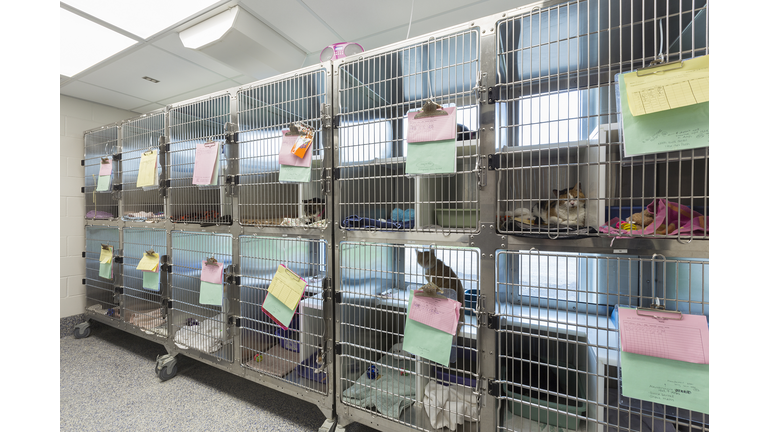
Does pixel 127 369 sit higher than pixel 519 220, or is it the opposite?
pixel 519 220

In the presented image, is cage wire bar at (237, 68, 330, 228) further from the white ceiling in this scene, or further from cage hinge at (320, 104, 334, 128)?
the white ceiling

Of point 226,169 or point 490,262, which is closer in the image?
point 490,262

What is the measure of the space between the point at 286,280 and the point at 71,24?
191 cm

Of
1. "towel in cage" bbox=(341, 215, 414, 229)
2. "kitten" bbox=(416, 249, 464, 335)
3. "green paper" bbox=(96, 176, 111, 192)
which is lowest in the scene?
"kitten" bbox=(416, 249, 464, 335)

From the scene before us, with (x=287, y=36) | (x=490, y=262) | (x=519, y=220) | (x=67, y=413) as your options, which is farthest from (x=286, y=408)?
(x=287, y=36)

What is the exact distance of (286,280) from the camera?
138 cm

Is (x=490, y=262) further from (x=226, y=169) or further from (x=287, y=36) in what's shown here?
(x=287, y=36)

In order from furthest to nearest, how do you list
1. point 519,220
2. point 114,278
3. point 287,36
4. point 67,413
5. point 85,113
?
point 85,113 → point 114,278 → point 287,36 → point 67,413 → point 519,220

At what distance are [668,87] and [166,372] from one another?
2670 millimetres

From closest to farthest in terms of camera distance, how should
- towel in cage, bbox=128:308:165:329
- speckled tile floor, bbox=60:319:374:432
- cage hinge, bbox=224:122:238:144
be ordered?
speckled tile floor, bbox=60:319:374:432 < cage hinge, bbox=224:122:238:144 < towel in cage, bbox=128:308:165:329

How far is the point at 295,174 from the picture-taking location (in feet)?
4.35

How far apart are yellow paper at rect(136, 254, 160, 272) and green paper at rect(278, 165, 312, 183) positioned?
4.04 ft

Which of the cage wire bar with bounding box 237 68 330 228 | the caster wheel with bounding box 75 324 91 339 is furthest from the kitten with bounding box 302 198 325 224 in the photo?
the caster wheel with bounding box 75 324 91 339

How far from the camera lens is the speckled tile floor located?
56.8 inches
